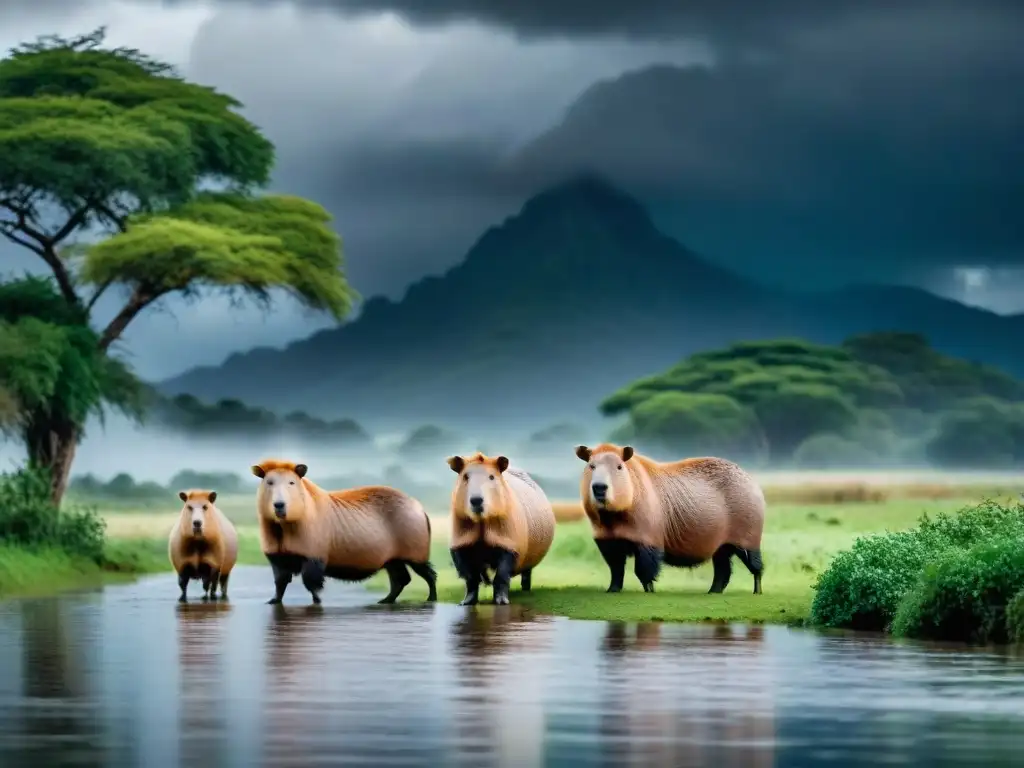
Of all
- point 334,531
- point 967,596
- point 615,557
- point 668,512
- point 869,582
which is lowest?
point 967,596

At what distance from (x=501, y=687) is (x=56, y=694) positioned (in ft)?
8.99

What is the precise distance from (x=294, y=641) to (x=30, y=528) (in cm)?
1557

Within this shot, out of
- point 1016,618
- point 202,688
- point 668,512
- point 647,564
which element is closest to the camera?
point 202,688

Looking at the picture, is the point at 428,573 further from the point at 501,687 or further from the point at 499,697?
the point at 499,697

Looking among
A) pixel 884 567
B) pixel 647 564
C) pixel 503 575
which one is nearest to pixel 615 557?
pixel 647 564

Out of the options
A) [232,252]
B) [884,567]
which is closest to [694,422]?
[232,252]

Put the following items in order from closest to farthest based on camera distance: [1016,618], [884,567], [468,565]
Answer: [1016,618] → [884,567] → [468,565]

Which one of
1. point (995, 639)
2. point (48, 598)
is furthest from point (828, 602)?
point (48, 598)

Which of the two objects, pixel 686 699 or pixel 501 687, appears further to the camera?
pixel 501 687

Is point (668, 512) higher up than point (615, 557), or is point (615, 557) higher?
point (668, 512)

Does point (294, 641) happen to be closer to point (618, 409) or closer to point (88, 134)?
point (88, 134)

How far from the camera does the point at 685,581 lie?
2819 centimetres

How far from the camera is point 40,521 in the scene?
33250 mm

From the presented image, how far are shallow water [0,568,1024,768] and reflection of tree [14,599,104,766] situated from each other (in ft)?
0.09
